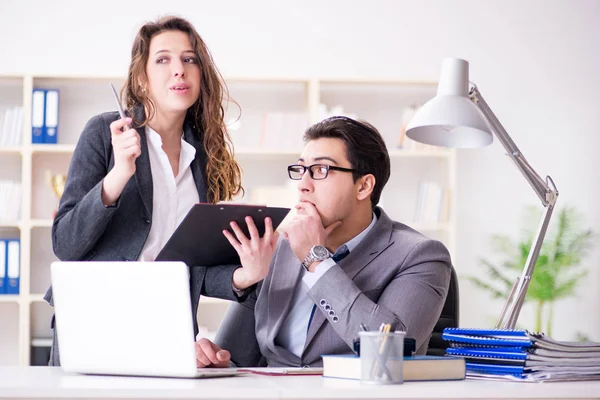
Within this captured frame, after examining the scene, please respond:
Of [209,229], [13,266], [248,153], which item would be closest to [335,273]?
[209,229]

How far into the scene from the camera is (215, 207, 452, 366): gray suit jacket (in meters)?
1.84

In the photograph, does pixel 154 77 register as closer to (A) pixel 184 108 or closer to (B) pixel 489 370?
(A) pixel 184 108

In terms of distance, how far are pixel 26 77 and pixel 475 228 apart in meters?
2.92

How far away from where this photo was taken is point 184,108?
2.13m

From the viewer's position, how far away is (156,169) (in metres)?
2.12

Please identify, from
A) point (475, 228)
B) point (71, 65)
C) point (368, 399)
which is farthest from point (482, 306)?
point (368, 399)

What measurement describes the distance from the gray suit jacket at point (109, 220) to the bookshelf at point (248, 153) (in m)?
2.92

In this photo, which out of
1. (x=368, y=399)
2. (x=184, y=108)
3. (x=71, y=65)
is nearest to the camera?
(x=368, y=399)

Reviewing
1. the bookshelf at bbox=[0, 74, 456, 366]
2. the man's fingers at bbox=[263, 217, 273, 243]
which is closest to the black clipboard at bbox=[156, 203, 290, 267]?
the man's fingers at bbox=[263, 217, 273, 243]

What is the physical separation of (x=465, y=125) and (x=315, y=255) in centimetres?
43

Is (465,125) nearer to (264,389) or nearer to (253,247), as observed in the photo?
(253,247)

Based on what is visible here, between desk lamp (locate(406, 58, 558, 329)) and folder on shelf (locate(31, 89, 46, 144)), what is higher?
folder on shelf (locate(31, 89, 46, 144))

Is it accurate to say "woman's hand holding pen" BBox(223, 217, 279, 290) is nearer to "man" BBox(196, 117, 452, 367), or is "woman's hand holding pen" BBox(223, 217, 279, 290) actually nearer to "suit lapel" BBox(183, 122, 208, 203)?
"man" BBox(196, 117, 452, 367)

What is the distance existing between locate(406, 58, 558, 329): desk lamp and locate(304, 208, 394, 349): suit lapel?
10.8 inches
